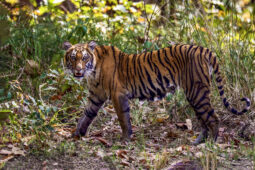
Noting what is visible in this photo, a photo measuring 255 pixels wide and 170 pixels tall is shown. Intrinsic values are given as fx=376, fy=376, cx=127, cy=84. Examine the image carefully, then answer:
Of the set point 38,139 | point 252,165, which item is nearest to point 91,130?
point 38,139

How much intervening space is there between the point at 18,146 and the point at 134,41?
3804 millimetres

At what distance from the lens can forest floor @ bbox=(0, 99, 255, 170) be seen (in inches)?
127

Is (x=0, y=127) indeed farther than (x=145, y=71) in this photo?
No

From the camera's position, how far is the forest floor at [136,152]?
10.6 feet

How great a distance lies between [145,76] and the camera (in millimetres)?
4539

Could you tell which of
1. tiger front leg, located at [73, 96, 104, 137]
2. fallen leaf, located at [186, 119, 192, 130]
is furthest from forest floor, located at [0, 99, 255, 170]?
tiger front leg, located at [73, 96, 104, 137]

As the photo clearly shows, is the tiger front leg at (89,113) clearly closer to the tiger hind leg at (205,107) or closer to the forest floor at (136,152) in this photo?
the forest floor at (136,152)

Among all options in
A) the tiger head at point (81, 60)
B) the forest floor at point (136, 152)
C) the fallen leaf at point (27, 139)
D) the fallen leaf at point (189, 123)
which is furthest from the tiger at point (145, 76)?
the fallen leaf at point (27, 139)

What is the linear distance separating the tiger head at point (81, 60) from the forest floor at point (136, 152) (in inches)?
29.4

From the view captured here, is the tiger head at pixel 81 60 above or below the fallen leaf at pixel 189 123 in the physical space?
above

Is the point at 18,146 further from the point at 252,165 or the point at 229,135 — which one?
the point at 229,135

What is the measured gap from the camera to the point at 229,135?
4422 mm

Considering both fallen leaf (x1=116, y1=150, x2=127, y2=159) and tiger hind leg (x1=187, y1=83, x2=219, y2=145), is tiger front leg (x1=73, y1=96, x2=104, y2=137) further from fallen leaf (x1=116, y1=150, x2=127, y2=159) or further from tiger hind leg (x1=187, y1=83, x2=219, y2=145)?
tiger hind leg (x1=187, y1=83, x2=219, y2=145)

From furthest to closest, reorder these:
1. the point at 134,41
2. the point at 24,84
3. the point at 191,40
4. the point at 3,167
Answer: the point at 134,41, the point at 191,40, the point at 24,84, the point at 3,167
